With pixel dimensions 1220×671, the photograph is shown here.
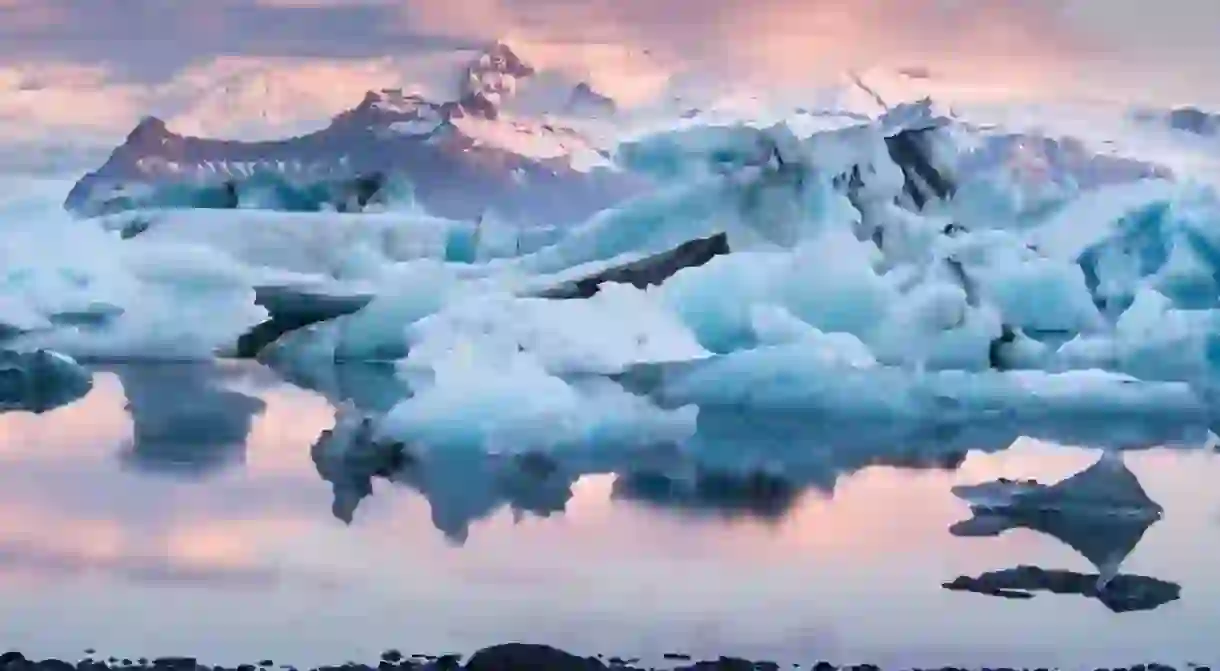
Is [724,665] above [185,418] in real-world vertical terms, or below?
below

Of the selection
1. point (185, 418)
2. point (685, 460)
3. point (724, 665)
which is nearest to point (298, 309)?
point (185, 418)

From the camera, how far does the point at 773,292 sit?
7.56ft

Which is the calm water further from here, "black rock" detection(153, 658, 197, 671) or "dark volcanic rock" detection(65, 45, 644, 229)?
"dark volcanic rock" detection(65, 45, 644, 229)

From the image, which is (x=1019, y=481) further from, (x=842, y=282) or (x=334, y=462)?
(x=334, y=462)

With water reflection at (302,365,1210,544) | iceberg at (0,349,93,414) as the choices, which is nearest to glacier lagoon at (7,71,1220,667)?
water reflection at (302,365,1210,544)

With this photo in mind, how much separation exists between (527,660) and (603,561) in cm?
22

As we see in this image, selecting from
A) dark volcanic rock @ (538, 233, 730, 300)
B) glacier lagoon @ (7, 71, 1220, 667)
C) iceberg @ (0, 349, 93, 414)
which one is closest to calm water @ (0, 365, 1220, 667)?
glacier lagoon @ (7, 71, 1220, 667)

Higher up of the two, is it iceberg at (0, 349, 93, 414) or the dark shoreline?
iceberg at (0, 349, 93, 414)

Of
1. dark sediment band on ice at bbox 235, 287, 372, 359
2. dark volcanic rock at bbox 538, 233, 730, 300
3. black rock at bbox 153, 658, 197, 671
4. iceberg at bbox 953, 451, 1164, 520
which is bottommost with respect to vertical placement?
black rock at bbox 153, 658, 197, 671

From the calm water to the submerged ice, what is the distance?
11 cm

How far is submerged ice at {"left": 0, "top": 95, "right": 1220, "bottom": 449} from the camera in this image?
2.30 m

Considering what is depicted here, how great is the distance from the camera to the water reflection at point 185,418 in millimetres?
2340

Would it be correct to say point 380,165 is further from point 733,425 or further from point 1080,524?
point 1080,524

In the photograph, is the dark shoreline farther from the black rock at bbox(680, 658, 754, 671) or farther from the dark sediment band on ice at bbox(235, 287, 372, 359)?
the dark sediment band on ice at bbox(235, 287, 372, 359)
